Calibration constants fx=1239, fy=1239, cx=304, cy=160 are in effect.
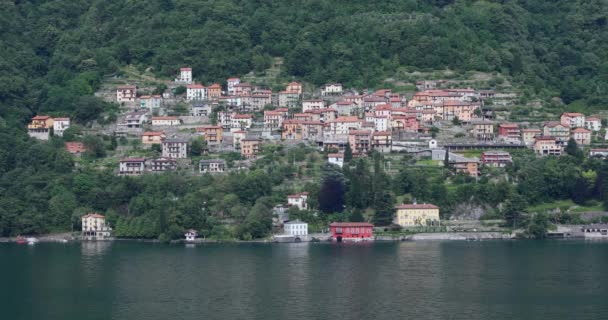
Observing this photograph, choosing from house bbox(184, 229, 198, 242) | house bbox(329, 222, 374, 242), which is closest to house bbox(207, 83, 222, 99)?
house bbox(184, 229, 198, 242)

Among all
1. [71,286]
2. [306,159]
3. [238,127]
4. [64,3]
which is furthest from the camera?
[64,3]

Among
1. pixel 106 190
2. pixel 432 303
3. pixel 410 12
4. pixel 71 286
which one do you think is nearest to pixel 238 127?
pixel 106 190

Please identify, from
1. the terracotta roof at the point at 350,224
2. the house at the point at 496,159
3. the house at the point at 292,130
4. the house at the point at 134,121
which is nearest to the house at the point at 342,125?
the house at the point at 292,130

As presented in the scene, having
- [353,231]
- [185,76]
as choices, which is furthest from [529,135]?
[185,76]

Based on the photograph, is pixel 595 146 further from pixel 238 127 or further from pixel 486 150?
pixel 238 127

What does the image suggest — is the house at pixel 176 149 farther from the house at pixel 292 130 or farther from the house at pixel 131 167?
the house at pixel 292 130
